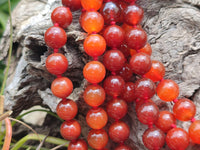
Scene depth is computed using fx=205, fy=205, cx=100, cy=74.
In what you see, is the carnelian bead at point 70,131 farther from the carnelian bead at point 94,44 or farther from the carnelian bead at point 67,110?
the carnelian bead at point 94,44

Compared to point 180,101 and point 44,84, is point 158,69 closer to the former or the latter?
point 180,101

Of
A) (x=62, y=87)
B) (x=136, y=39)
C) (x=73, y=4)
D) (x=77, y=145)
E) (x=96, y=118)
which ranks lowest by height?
(x=77, y=145)

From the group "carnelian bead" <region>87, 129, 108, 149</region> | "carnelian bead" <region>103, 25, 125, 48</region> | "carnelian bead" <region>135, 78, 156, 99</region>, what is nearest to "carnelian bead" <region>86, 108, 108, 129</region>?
"carnelian bead" <region>87, 129, 108, 149</region>

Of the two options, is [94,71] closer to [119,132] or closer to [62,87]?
[62,87]

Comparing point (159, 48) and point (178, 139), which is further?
point (159, 48)

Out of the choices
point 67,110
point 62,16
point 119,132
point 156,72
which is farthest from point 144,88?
point 62,16

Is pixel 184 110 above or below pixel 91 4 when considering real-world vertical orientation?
below

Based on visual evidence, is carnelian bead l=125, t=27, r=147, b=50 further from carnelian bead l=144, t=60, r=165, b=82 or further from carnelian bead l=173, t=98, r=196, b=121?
carnelian bead l=173, t=98, r=196, b=121
